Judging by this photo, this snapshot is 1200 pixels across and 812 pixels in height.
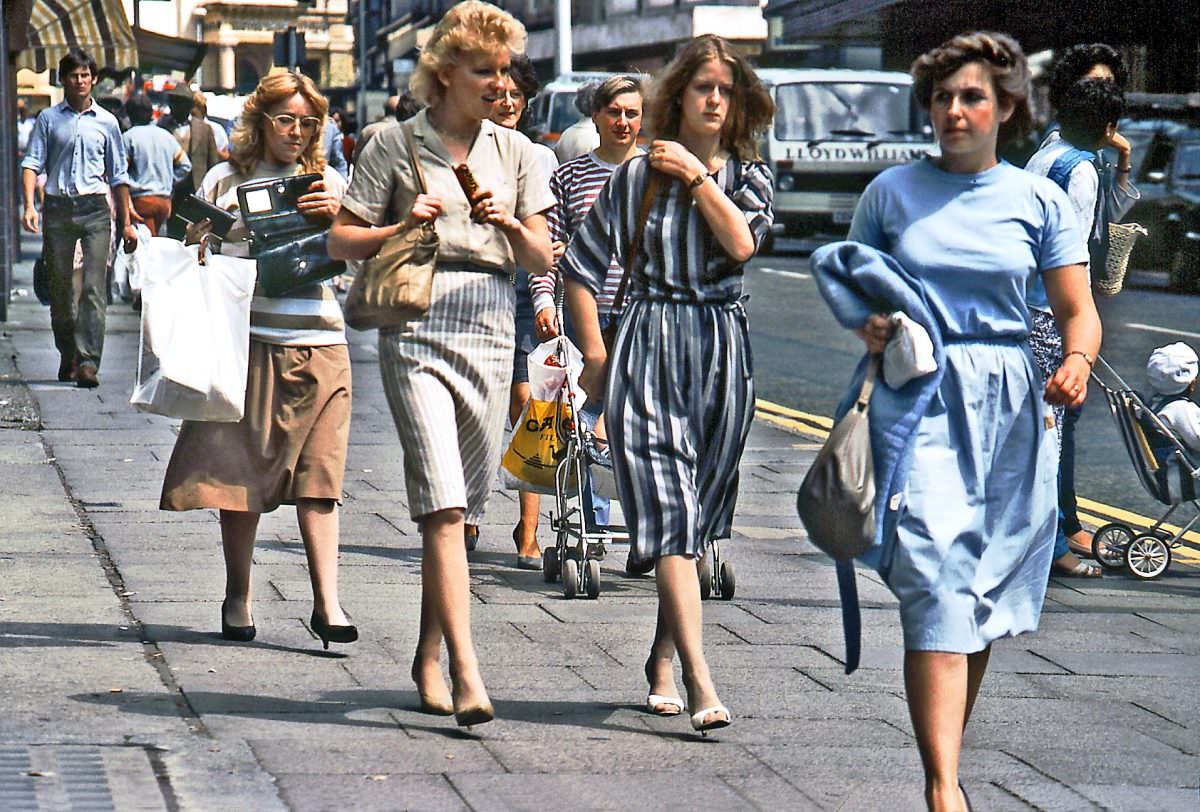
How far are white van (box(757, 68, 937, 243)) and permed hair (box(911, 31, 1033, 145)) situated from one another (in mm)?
23341

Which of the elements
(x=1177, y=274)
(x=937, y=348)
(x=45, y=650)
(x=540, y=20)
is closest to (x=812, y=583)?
(x=45, y=650)

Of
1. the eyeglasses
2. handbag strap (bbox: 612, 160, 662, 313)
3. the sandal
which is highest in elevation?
the eyeglasses

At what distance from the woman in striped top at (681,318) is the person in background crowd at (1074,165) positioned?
196cm

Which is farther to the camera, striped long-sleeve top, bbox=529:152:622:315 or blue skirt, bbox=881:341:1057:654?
striped long-sleeve top, bbox=529:152:622:315

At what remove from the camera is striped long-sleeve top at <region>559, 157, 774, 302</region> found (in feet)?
16.9

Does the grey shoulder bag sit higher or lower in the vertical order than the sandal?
higher

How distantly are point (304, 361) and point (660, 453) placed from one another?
132 cm

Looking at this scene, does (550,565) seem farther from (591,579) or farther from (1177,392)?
(1177,392)

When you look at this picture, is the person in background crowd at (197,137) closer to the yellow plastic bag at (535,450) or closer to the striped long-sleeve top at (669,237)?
the yellow plastic bag at (535,450)

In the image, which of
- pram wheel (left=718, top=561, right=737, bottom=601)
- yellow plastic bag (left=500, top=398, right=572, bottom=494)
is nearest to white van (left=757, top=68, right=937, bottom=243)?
yellow plastic bag (left=500, top=398, right=572, bottom=494)

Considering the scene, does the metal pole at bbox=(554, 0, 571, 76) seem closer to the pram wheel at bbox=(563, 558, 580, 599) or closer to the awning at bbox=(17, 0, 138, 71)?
the awning at bbox=(17, 0, 138, 71)

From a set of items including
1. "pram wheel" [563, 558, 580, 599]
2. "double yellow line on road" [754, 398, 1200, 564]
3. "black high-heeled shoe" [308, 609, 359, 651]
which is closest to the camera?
"black high-heeled shoe" [308, 609, 359, 651]

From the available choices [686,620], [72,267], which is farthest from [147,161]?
[686,620]

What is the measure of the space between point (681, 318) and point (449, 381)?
0.57 metres
